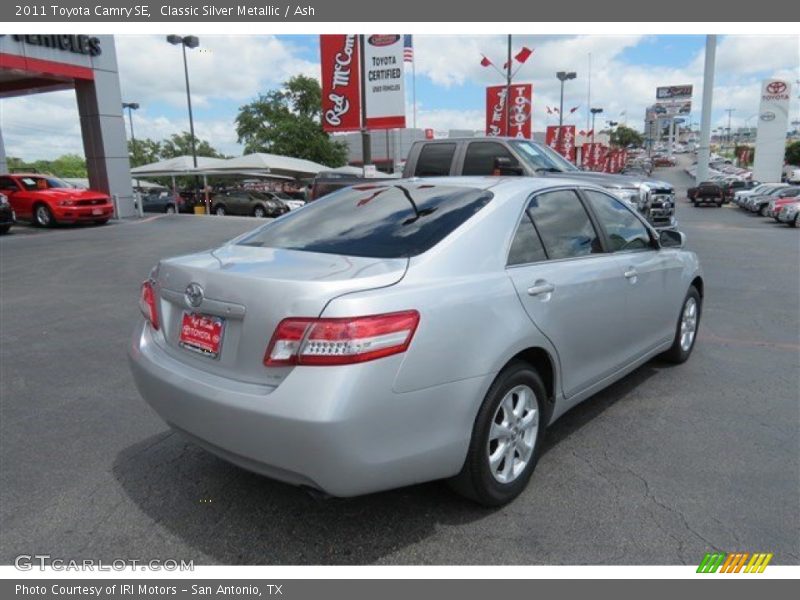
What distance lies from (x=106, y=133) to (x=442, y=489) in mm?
22039

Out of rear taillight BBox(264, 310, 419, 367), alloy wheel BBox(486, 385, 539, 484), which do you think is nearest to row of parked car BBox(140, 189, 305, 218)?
alloy wheel BBox(486, 385, 539, 484)

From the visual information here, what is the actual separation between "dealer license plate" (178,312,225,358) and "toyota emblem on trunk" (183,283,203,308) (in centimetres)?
6

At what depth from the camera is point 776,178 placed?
2042 inches

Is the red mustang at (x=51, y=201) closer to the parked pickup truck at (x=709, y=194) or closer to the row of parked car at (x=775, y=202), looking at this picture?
the row of parked car at (x=775, y=202)

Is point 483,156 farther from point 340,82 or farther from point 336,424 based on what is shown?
point 340,82

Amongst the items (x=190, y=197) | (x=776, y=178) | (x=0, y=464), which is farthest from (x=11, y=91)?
(x=776, y=178)

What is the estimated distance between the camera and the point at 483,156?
31.9 ft

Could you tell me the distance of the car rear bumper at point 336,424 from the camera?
2.29 metres

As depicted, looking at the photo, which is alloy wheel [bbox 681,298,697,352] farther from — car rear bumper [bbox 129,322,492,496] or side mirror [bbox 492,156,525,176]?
side mirror [bbox 492,156,525,176]

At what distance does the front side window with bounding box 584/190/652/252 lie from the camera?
400 cm

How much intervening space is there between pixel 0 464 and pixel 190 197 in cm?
3250

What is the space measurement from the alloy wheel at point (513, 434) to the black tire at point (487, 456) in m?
0.03

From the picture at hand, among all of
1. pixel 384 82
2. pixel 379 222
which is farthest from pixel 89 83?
pixel 379 222

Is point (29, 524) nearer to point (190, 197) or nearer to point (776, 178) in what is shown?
point (190, 197)
